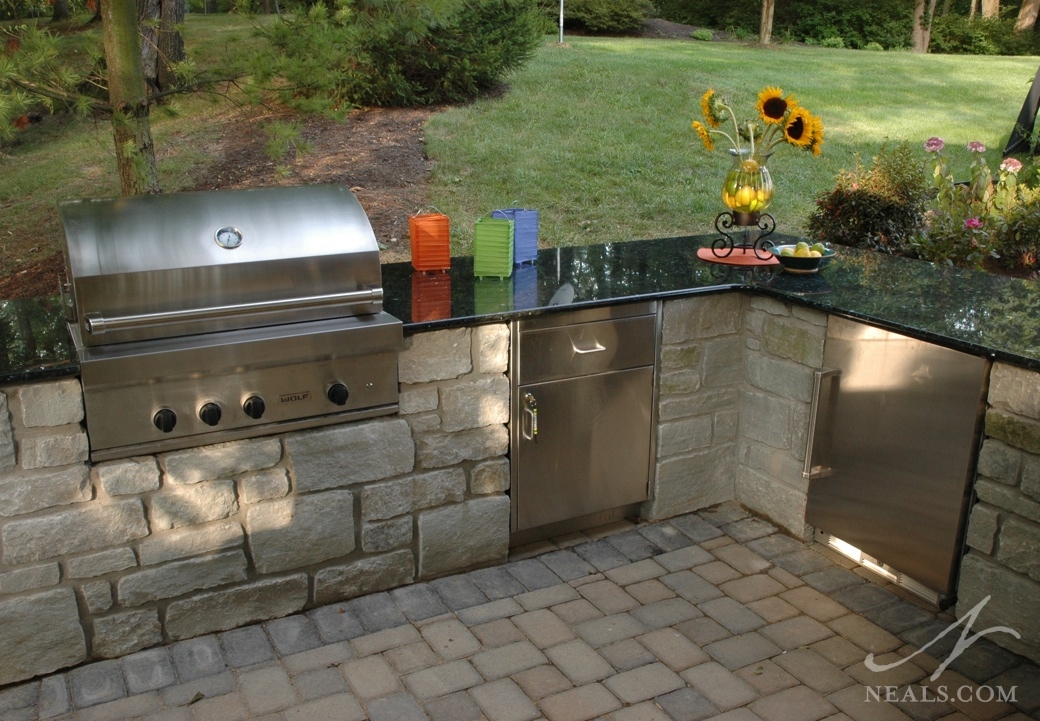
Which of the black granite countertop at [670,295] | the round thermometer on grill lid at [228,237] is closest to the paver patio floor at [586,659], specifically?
the black granite countertop at [670,295]

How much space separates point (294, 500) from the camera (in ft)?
9.27

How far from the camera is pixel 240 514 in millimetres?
2760

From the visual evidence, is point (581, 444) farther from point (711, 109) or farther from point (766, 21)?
point (766, 21)

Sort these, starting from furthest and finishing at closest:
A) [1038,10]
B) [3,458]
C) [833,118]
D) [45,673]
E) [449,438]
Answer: [1038,10], [833,118], [449,438], [45,673], [3,458]

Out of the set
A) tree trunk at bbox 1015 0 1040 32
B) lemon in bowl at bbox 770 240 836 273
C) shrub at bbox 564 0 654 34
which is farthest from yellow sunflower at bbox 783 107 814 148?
tree trunk at bbox 1015 0 1040 32

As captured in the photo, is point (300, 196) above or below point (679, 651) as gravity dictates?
above

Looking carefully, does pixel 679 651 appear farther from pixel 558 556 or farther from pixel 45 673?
pixel 45 673

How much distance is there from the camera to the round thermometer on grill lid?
2570 mm

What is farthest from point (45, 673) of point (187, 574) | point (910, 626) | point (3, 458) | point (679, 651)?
point (910, 626)

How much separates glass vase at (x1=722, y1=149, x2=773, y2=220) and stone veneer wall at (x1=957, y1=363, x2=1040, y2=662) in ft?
3.99

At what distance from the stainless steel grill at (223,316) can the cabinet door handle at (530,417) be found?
19.8 inches

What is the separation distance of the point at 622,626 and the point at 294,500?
110cm

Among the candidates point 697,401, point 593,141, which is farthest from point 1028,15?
point 697,401

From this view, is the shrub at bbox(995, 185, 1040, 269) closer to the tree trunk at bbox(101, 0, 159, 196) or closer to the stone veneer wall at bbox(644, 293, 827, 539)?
the stone veneer wall at bbox(644, 293, 827, 539)
